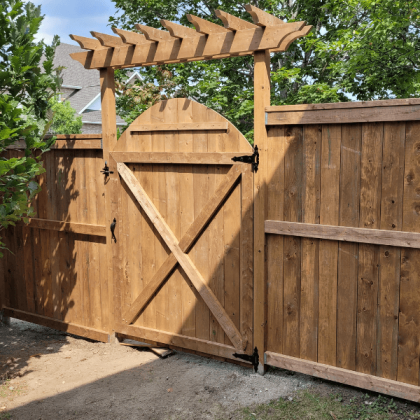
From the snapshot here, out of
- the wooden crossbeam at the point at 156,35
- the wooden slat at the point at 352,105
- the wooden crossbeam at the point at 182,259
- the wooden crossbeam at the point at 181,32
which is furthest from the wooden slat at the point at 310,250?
the wooden crossbeam at the point at 156,35

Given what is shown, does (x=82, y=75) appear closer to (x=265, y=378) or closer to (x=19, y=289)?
(x=19, y=289)

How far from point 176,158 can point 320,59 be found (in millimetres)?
9113

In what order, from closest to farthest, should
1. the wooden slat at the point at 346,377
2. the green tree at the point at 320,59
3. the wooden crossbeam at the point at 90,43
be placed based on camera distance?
the wooden slat at the point at 346,377
the wooden crossbeam at the point at 90,43
the green tree at the point at 320,59

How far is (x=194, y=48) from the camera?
12.5ft

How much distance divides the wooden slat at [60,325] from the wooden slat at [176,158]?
73.4 inches

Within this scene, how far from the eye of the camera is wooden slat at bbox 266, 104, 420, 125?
119 inches

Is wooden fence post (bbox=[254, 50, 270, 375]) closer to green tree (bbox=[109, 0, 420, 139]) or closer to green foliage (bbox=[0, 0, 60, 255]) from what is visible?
green foliage (bbox=[0, 0, 60, 255])

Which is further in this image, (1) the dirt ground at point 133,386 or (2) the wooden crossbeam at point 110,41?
(2) the wooden crossbeam at point 110,41

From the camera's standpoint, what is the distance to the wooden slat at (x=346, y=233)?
3107 mm

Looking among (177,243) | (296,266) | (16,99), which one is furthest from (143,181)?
(296,266)

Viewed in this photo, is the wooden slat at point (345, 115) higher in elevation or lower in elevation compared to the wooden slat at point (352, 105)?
lower

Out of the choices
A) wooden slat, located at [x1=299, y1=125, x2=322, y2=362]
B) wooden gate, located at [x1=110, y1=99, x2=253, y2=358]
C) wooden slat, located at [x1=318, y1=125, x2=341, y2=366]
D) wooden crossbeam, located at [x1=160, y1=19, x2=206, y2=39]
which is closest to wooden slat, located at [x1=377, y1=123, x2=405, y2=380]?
wooden slat, located at [x1=318, y1=125, x2=341, y2=366]

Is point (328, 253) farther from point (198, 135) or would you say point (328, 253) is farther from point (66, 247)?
point (66, 247)

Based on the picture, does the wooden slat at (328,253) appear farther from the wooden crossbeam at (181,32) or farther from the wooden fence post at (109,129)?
the wooden fence post at (109,129)
